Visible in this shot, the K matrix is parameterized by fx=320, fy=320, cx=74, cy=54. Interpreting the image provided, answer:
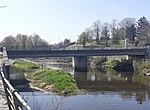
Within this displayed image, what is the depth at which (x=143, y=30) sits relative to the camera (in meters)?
130

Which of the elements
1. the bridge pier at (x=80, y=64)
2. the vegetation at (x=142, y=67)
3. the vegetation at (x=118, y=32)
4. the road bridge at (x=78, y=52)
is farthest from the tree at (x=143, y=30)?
the bridge pier at (x=80, y=64)

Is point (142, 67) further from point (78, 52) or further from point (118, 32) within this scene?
point (118, 32)

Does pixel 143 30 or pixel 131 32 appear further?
pixel 131 32

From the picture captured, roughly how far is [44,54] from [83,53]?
10.4 metres

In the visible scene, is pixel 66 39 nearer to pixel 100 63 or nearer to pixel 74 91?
pixel 100 63

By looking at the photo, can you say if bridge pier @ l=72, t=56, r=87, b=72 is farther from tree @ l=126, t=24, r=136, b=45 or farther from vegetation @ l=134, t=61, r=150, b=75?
tree @ l=126, t=24, r=136, b=45

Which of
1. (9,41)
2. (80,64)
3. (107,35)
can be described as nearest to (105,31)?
(107,35)

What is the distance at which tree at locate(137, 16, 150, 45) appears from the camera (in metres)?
125

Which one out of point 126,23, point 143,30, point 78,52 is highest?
point 126,23

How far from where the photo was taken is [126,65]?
79.0 m

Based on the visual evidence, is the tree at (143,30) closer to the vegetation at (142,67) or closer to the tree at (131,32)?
the tree at (131,32)

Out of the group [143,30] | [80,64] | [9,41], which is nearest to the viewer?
[80,64]

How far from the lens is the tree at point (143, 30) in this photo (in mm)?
124688

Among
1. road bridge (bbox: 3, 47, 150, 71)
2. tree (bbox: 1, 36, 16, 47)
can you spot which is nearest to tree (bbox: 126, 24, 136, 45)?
tree (bbox: 1, 36, 16, 47)
